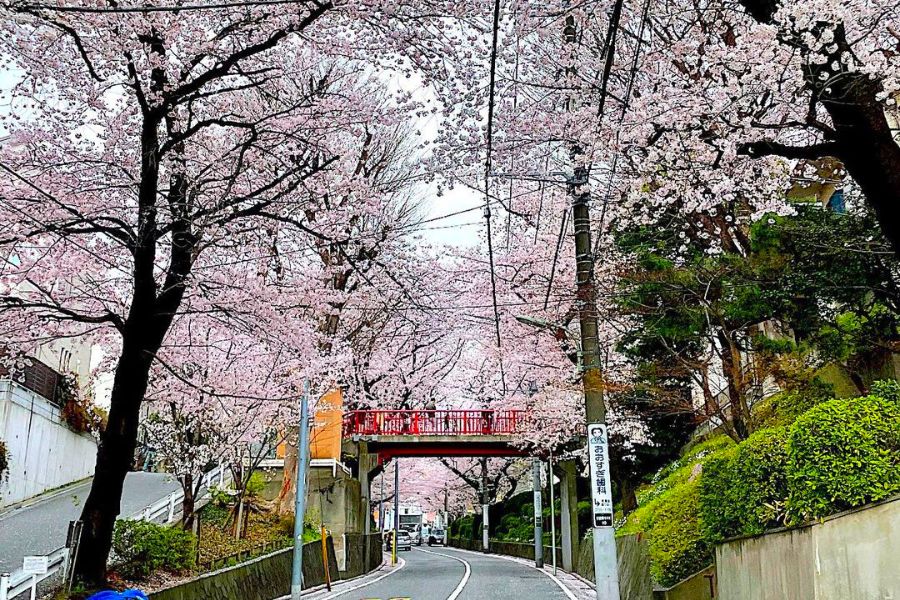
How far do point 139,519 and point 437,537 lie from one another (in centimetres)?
5303

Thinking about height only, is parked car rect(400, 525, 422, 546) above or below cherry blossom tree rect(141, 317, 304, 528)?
below

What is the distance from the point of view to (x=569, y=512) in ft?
83.0

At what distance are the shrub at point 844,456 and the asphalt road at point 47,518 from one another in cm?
1107

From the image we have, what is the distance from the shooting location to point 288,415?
62.2ft

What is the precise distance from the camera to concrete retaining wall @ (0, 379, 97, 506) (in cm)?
1895

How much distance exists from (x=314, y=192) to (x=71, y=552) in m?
5.42

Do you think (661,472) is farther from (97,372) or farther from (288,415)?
(97,372)

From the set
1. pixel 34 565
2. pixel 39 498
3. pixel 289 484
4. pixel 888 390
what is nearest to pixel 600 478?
pixel 888 390

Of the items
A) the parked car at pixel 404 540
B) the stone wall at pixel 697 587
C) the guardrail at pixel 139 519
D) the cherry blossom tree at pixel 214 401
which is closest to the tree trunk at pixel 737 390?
the stone wall at pixel 697 587

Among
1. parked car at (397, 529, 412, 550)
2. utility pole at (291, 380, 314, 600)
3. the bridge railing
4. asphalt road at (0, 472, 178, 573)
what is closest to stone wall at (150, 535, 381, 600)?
utility pole at (291, 380, 314, 600)

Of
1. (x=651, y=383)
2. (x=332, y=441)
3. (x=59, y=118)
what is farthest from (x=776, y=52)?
(x=332, y=441)

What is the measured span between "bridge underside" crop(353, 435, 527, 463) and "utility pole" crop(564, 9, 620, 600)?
48.2 feet

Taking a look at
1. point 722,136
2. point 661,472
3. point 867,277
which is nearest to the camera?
point 722,136

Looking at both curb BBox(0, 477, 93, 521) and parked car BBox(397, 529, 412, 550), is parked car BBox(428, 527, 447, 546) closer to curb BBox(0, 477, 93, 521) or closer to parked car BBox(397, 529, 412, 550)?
parked car BBox(397, 529, 412, 550)
